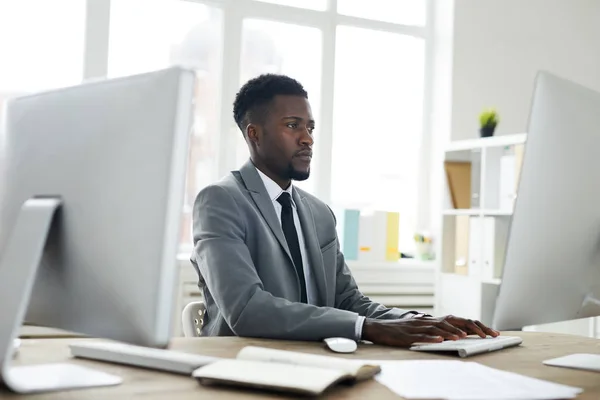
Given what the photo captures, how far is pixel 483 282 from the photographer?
12.0 ft

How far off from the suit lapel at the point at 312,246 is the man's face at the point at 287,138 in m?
0.10

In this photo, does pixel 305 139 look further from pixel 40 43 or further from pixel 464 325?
pixel 40 43

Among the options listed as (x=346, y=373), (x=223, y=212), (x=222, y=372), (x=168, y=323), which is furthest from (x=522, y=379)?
(x=223, y=212)

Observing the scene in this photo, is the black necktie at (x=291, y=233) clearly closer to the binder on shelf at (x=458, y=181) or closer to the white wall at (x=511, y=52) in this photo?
the binder on shelf at (x=458, y=181)

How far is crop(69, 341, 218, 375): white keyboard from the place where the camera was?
1225 mm

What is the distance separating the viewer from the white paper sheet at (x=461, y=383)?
1.09 metres

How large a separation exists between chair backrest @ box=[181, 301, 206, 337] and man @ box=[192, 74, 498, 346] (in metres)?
0.03

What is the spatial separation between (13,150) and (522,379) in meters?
0.93

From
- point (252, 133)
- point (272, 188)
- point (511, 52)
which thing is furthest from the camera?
point (511, 52)

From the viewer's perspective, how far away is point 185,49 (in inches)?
152

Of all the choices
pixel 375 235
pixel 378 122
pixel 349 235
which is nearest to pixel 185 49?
pixel 378 122

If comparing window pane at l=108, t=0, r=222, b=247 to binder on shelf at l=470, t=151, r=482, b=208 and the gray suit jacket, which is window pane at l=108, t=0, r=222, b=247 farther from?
the gray suit jacket

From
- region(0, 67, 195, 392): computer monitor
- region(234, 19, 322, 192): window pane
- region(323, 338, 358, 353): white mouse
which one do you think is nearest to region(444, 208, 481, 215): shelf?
region(234, 19, 322, 192): window pane

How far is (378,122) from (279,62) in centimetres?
70
